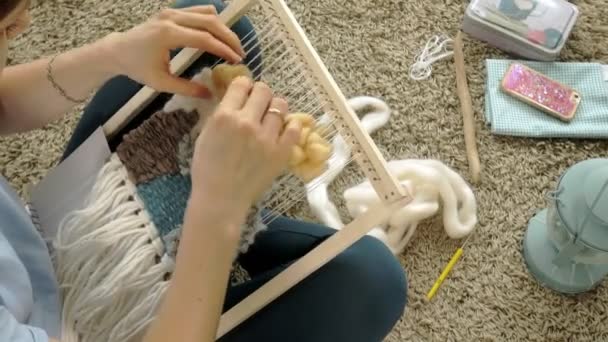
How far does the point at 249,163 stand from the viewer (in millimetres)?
647

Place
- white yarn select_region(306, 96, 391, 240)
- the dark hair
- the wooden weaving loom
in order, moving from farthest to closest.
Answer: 1. white yarn select_region(306, 96, 391, 240)
2. the wooden weaving loom
3. the dark hair

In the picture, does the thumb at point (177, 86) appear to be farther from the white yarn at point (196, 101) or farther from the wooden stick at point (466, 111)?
the wooden stick at point (466, 111)

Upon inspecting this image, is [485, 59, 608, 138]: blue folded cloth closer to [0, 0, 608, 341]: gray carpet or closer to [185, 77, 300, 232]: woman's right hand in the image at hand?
[0, 0, 608, 341]: gray carpet

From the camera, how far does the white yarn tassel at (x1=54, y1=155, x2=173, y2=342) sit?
76 centimetres

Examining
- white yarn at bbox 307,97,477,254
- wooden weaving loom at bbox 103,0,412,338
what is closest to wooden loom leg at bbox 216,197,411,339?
wooden weaving loom at bbox 103,0,412,338

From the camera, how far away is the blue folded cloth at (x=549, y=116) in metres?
1.28

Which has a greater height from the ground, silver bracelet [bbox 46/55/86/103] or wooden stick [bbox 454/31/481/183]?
silver bracelet [bbox 46/55/86/103]

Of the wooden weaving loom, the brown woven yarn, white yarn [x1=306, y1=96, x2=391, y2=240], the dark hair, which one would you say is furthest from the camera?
white yarn [x1=306, y1=96, x2=391, y2=240]

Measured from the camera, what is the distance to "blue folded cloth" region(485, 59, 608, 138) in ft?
4.21

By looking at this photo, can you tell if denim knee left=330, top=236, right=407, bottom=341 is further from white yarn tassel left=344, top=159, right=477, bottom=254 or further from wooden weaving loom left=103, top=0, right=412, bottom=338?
white yarn tassel left=344, top=159, right=477, bottom=254

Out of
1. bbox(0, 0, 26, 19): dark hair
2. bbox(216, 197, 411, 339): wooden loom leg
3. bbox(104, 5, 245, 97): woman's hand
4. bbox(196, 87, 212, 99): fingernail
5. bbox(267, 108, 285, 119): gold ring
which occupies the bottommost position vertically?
bbox(216, 197, 411, 339): wooden loom leg

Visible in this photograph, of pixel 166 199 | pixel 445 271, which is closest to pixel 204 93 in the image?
pixel 166 199

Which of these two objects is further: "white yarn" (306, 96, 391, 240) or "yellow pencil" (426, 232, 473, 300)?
"yellow pencil" (426, 232, 473, 300)

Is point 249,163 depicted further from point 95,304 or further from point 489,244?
point 489,244
